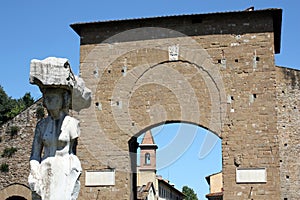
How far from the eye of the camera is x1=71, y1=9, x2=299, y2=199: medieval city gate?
12.8 metres

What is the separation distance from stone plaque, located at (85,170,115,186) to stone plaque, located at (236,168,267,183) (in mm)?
3342

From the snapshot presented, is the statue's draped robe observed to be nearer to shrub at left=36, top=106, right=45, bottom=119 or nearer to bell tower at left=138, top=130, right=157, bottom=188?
shrub at left=36, top=106, right=45, bottom=119

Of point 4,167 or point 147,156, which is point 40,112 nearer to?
point 4,167

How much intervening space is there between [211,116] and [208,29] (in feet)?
7.77

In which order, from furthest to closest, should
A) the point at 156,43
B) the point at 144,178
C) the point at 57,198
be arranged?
the point at 144,178, the point at 156,43, the point at 57,198

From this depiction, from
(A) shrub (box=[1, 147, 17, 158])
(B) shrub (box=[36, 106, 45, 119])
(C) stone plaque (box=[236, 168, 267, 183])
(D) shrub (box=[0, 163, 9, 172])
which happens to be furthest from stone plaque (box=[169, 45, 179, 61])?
(D) shrub (box=[0, 163, 9, 172])

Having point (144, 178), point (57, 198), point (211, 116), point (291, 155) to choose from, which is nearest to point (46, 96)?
point (57, 198)

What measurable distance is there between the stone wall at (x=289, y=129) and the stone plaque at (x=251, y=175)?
2.00 metres

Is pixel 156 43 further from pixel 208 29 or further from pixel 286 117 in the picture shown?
pixel 286 117

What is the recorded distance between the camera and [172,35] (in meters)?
13.7

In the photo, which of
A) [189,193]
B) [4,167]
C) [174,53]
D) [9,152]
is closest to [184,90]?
[174,53]

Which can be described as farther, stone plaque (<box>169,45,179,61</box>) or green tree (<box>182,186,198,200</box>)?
green tree (<box>182,186,198,200</box>)

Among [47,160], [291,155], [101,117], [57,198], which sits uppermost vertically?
[101,117]

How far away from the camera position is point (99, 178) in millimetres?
13398
